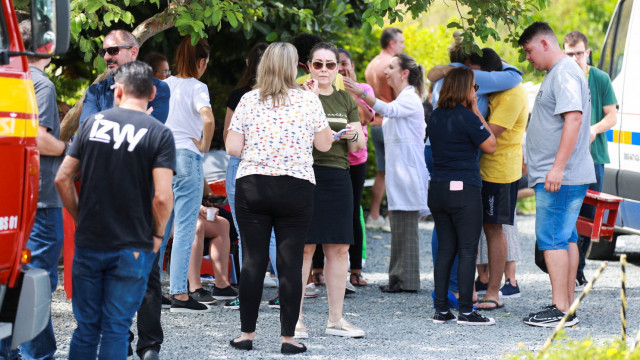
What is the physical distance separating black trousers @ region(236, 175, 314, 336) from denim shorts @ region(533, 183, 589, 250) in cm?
193

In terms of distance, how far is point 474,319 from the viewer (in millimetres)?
6477

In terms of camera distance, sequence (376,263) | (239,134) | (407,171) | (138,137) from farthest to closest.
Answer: (376,263) → (407,171) → (239,134) → (138,137)

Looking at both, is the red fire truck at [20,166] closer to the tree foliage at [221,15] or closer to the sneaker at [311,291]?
the tree foliage at [221,15]

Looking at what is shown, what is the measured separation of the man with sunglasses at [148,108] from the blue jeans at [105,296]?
67 centimetres

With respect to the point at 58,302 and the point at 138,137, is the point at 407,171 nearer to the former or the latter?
the point at 58,302

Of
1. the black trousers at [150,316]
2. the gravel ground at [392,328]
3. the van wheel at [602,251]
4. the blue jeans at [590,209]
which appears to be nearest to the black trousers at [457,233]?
the gravel ground at [392,328]

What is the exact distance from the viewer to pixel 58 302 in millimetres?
7082

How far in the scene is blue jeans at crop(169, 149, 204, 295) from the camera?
645 centimetres

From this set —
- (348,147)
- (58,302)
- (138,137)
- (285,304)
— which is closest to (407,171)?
(348,147)

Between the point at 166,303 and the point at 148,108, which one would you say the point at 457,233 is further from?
the point at 148,108

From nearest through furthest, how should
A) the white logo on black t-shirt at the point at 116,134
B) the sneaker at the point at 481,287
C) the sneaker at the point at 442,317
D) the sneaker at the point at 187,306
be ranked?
1. the white logo on black t-shirt at the point at 116,134
2. the sneaker at the point at 442,317
3. the sneaker at the point at 187,306
4. the sneaker at the point at 481,287

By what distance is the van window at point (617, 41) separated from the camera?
8.43 metres

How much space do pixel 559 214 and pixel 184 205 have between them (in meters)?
2.66

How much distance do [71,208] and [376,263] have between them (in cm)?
545
